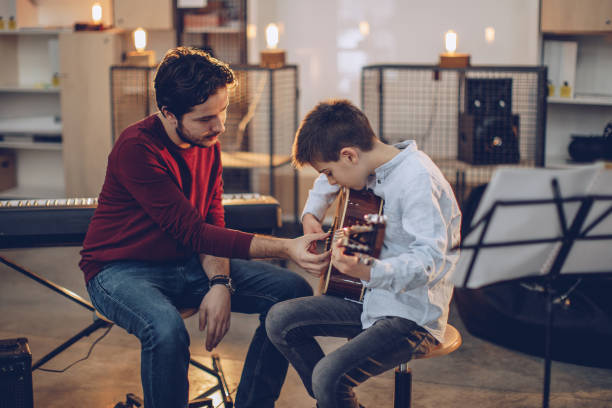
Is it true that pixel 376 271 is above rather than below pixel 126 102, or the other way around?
below

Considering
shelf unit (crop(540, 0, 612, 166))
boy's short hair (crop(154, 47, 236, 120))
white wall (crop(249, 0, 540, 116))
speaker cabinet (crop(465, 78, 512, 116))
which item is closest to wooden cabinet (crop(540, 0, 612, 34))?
shelf unit (crop(540, 0, 612, 166))

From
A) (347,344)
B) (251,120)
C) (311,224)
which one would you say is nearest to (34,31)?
(251,120)

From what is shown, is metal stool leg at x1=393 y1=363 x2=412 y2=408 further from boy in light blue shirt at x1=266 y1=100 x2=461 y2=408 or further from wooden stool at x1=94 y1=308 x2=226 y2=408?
wooden stool at x1=94 y1=308 x2=226 y2=408

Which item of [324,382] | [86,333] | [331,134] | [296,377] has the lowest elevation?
[296,377]

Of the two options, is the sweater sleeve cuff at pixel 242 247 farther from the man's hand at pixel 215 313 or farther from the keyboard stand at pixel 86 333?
the keyboard stand at pixel 86 333

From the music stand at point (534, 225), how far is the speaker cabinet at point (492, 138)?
1.51m

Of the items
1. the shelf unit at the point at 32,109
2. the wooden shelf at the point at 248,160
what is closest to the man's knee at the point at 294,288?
the wooden shelf at the point at 248,160

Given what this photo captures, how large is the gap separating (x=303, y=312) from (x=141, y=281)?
0.46m

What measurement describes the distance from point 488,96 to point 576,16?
87 cm

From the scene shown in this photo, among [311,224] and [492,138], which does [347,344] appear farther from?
[492,138]

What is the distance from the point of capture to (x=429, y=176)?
170 cm

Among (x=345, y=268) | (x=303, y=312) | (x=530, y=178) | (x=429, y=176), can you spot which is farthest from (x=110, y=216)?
(x=530, y=178)

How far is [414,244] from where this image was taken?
1633 mm

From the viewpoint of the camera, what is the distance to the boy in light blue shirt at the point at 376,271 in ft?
5.29
